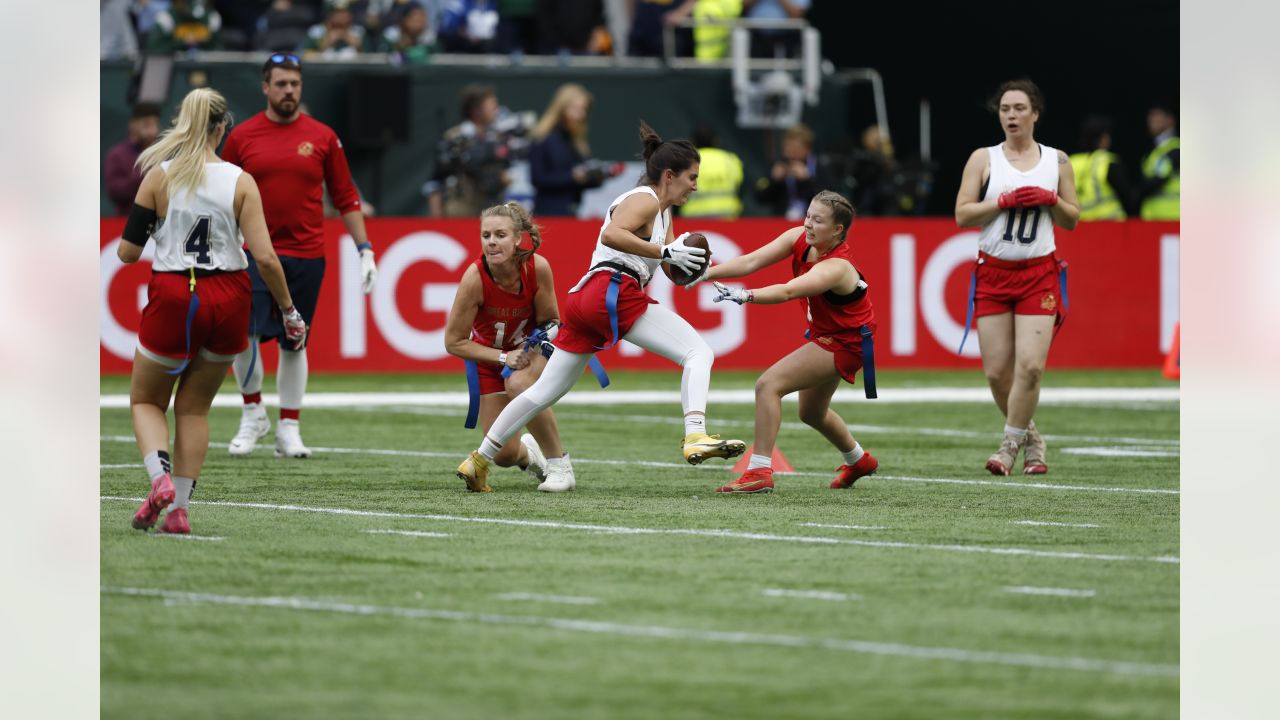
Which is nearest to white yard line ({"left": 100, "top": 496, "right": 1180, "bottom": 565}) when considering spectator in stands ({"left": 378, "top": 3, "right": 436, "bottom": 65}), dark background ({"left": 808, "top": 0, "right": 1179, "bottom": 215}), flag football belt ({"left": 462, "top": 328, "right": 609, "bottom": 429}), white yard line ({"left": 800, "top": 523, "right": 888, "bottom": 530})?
white yard line ({"left": 800, "top": 523, "right": 888, "bottom": 530})

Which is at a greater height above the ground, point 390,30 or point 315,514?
point 390,30

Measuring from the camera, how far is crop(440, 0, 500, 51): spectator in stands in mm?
21984

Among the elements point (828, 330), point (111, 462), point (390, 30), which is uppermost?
point (390, 30)

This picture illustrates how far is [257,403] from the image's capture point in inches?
476

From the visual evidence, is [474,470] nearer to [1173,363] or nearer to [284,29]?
[1173,363]

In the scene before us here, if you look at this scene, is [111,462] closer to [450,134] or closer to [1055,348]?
[450,134]

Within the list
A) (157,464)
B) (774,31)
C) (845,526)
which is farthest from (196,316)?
(774,31)

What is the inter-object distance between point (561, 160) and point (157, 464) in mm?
11331

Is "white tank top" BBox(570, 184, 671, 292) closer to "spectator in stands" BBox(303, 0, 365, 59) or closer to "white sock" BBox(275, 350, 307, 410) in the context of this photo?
"white sock" BBox(275, 350, 307, 410)

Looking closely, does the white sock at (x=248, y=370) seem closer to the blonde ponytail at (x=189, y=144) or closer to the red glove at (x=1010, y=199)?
the blonde ponytail at (x=189, y=144)

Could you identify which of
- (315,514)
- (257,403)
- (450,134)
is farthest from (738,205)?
(315,514)

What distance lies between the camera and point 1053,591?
690 centimetres

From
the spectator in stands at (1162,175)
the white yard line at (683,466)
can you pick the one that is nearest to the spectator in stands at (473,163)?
the spectator in stands at (1162,175)
